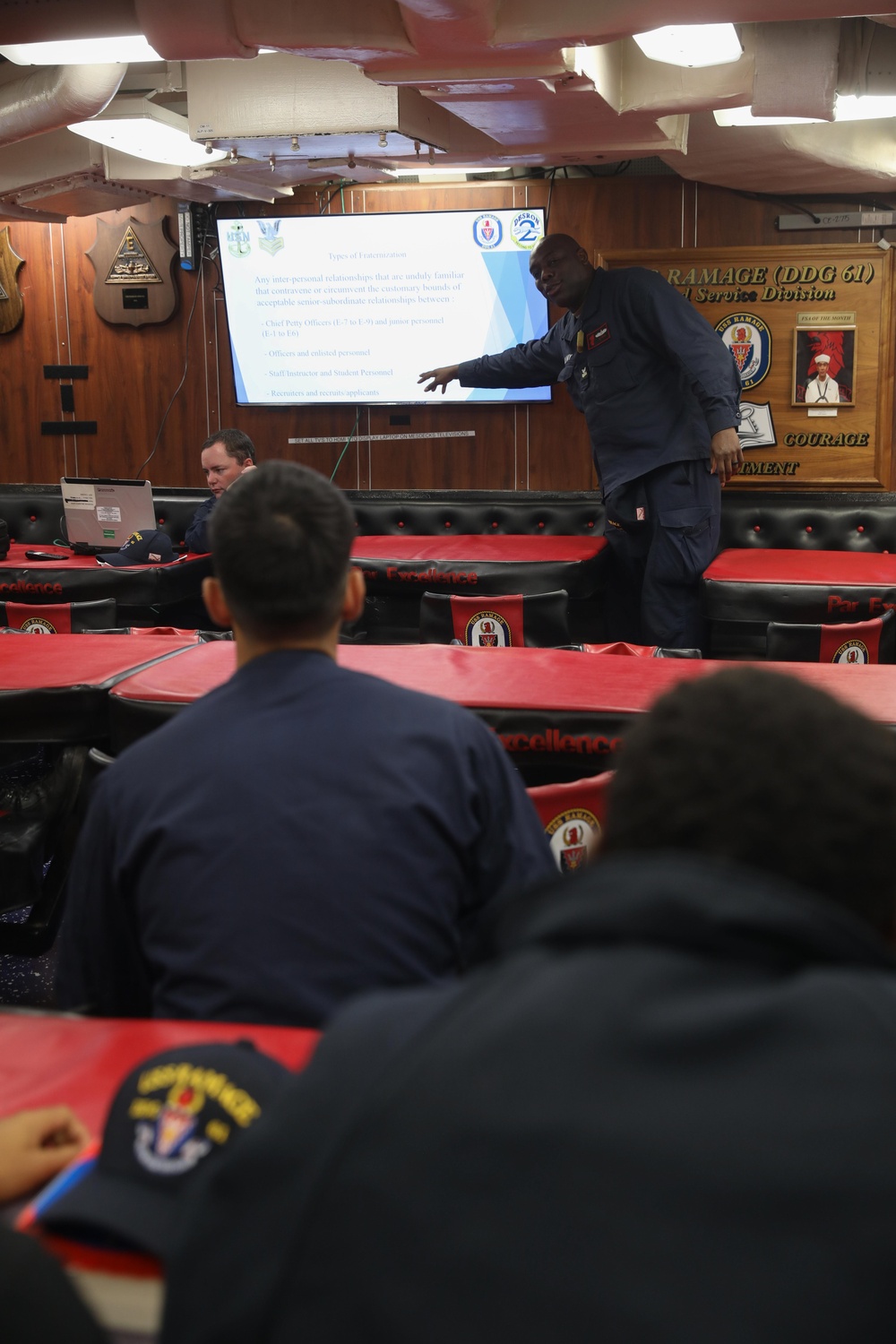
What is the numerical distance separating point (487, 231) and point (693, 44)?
259cm

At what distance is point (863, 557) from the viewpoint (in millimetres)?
5109

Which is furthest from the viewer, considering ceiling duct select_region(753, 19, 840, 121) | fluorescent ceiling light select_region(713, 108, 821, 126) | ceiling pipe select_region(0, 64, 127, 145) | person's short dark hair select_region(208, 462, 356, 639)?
fluorescent ceiling light select_region(713, 108, 821, 126)

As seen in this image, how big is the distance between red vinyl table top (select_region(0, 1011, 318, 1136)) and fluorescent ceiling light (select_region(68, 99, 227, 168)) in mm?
4401

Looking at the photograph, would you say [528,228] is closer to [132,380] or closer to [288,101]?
[288,101]

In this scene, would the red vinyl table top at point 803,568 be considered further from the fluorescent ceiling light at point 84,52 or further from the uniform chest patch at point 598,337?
the fluorescent ceiling light at point 84,52

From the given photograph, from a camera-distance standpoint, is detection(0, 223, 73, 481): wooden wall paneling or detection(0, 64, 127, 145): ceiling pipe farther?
detection(0, 223, 73, 481): wooden wall paneling

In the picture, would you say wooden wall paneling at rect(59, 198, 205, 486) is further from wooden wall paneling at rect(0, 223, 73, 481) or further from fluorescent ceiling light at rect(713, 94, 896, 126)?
fluorescent ceiling light at rect(713, 94, 896, 126)

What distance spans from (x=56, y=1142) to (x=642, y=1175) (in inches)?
24.5

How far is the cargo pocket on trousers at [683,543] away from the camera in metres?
5.13

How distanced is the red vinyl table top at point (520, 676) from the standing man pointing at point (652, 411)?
216cm

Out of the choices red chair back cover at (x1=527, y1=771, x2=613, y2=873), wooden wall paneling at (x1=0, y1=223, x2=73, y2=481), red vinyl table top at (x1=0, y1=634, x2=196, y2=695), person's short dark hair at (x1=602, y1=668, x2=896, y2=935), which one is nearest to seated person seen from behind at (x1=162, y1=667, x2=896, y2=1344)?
person's short dark hair at (x1=602, y1=668, x2=896, y2=935)

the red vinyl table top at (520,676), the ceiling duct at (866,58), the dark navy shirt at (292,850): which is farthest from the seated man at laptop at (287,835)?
the ceiling duct at (866,58)

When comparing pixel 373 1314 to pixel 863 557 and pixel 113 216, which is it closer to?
pixel 863 557

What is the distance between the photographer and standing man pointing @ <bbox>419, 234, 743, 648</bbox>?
5.03 meters
